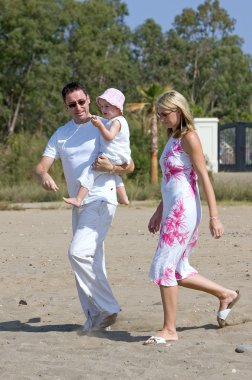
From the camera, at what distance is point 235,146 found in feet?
149

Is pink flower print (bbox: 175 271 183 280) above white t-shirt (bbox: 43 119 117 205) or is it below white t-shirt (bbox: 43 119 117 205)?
below

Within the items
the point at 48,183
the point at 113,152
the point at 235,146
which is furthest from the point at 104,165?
the point at 235,146

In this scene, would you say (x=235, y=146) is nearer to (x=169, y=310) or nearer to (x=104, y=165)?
(x=104, y=165)

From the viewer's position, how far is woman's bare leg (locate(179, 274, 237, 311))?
7.32 m

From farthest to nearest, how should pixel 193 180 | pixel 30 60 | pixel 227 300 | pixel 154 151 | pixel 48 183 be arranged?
pixel 30 60, pixel 154 151, pixel 227 300, pixel 48 183, pixel 193 180

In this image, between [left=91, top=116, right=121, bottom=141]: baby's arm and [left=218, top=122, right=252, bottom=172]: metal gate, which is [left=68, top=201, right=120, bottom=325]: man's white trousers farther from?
[left=218, top=122, right=252, bottom=172]: metal gate

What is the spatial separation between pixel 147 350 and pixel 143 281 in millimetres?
3410

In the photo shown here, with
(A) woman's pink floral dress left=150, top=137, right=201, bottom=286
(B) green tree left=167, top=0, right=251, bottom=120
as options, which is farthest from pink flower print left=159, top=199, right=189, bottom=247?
(B) green tree left=167, top=0, right=251, bottom=120

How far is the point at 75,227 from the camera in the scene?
7.61 m

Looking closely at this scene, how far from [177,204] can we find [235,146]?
38593 mm

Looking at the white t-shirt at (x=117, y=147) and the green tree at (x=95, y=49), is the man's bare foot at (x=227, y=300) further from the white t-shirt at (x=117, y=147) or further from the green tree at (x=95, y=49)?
the green tree at (x=95, y=49)

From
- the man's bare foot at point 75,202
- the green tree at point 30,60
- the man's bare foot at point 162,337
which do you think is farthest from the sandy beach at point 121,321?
the green tree at point 30,60

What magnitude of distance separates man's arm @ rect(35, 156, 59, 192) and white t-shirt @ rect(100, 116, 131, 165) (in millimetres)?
436

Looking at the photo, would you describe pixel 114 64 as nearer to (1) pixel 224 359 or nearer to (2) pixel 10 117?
(2) pixel 10 117
